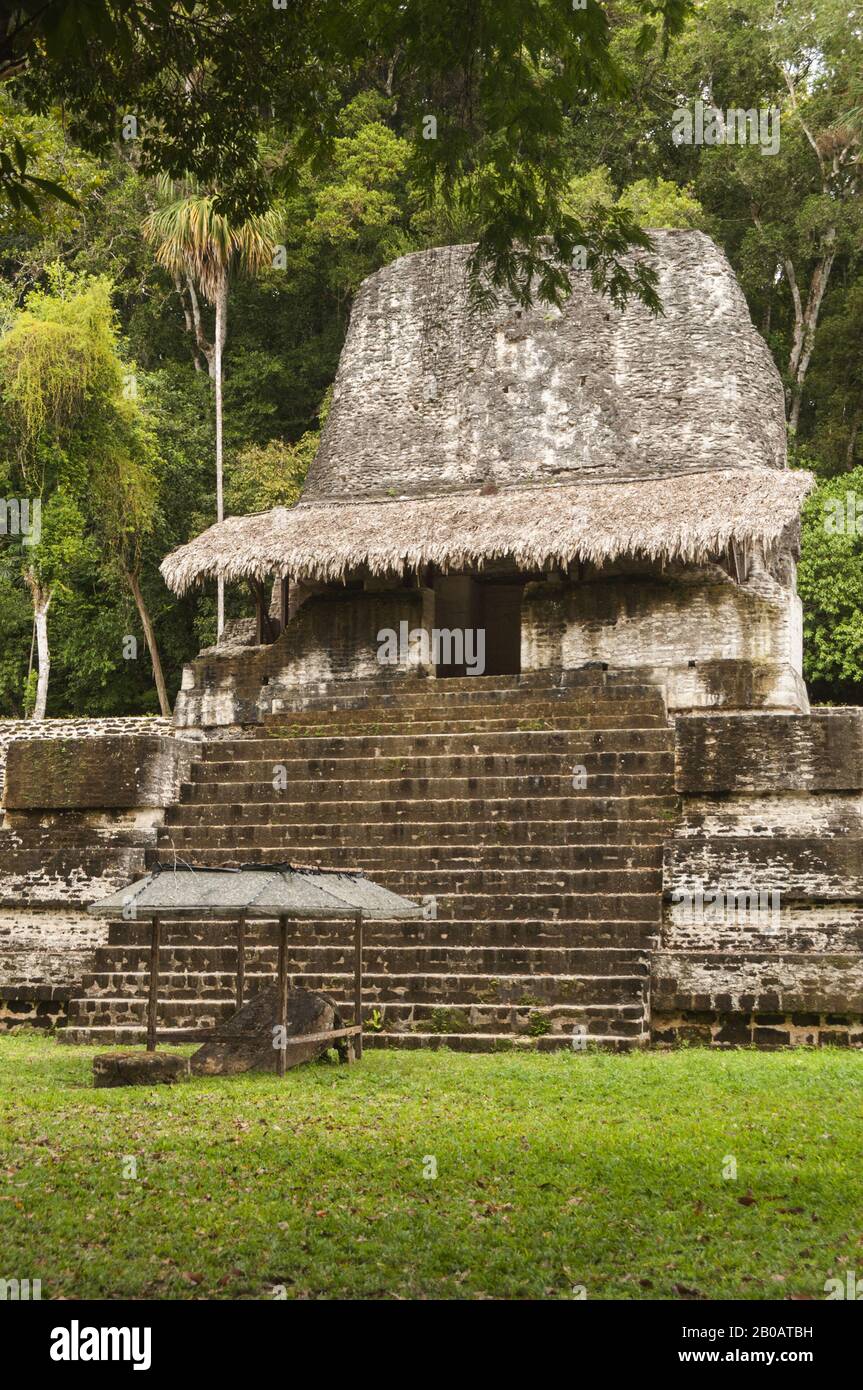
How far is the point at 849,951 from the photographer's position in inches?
355

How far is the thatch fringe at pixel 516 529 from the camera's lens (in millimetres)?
12219

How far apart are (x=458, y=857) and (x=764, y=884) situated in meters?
2.09

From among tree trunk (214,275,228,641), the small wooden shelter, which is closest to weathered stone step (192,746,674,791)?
the small wooden shelter

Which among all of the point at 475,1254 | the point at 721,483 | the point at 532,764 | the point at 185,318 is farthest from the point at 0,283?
the point at 475,1254

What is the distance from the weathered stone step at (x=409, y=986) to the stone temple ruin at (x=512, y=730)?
0.8 inches

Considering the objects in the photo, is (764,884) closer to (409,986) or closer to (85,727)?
(409,986)

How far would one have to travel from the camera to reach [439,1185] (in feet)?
17.4

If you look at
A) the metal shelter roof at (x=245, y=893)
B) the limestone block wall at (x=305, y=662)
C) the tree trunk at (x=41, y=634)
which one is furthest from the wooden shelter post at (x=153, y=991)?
the tree trunk at (x=41, y=634)

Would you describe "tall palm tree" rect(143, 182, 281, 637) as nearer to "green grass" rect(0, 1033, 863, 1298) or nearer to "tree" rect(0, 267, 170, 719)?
"tree" rect(0, 267, 170, 719)

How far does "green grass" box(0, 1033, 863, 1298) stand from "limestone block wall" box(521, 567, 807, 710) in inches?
211

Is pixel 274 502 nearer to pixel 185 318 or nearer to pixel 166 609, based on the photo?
pixel 166 609

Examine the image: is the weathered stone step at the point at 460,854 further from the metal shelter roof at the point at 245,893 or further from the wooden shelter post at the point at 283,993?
the wooden shelter post at the point at 283,993

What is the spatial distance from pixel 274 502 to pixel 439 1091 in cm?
1434

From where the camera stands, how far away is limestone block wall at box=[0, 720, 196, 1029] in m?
10.3
